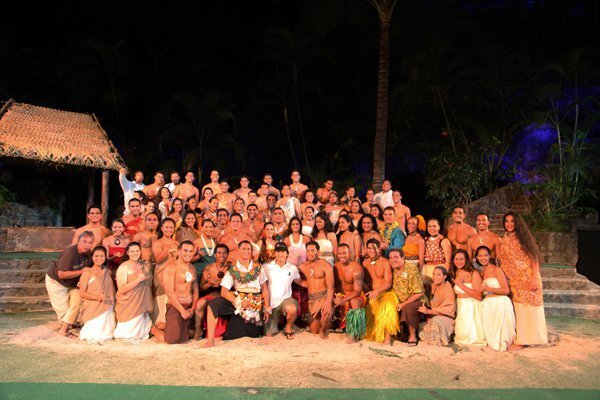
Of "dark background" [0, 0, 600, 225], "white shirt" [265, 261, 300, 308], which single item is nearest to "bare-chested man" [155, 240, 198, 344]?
"white shirt" [265, 261, 300, 308]

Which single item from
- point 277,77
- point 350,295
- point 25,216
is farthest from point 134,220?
point 277,77

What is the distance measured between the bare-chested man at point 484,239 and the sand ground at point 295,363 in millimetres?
1255

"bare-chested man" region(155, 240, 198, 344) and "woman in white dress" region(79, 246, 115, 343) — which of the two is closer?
"bare-chested man" region(155, 240, 198, 344)

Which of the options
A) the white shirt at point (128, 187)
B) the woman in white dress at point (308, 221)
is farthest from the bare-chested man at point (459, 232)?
the white shirt at point (128, 187)

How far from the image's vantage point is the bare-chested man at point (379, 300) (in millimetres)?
5754

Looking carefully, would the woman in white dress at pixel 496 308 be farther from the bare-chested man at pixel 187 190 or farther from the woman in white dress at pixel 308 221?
the bare-chested man at pixel 187 190

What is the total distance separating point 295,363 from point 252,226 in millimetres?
2869

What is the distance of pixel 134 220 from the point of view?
704 centimetres

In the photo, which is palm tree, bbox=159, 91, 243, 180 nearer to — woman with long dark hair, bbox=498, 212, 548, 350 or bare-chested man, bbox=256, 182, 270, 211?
bare-chested man, bbox=256, 182, 270, 211

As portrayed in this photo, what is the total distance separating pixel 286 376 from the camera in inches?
174

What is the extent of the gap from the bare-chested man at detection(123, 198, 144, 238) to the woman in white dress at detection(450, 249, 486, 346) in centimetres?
403

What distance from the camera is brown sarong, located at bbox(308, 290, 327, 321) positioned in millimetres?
6020

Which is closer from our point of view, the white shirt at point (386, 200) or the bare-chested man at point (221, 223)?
the bare-chested man at point (221, 223)

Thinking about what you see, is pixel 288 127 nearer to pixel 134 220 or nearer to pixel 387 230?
pixel 387 230
